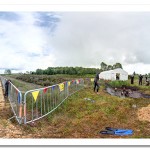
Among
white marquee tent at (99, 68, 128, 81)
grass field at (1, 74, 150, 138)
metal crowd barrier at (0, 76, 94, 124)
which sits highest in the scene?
white marquee tent at (99, 68, 128, 81)

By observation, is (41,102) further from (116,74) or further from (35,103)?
(116,74)

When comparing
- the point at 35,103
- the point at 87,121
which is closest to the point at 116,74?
the point at 87,121

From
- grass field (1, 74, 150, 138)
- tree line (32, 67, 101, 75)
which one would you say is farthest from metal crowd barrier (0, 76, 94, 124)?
tree line (32, 67, 101, 75)

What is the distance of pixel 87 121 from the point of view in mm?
17516

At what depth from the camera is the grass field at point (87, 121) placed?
14.7 meters

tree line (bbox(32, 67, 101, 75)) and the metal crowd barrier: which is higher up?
tree line (bbox(32, 67, 101, 75))

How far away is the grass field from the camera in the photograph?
1471 cm

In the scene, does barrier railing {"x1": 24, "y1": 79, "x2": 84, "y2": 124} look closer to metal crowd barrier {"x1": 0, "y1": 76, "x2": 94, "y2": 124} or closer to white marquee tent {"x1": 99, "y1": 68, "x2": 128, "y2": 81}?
metal crowd barrier {"x1": 0, "y1": 76, "x2": 94, "y2": 124}

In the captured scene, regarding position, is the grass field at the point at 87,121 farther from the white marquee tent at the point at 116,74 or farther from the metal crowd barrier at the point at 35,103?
the white marquee tent at the point at 116,74

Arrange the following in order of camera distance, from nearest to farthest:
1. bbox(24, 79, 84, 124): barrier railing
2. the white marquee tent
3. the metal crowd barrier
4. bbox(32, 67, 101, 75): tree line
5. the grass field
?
the grass field, the metal crowd barrier, bbox(24, 79, 84, 124): barrier railing, the white marquee tent, bbox(32, 67, 101, 75): tree line

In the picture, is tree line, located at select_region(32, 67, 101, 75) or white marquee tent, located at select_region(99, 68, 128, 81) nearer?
white marquee tent, located at select_region(99, 68, 128, 81)

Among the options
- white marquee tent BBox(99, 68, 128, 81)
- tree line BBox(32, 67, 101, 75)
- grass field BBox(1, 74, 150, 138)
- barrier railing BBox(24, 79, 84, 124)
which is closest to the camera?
grass field BBox(1, 74, 150, 138)

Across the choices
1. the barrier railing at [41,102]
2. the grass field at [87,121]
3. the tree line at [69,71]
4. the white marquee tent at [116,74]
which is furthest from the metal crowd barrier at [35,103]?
the tree line at [69,71]
